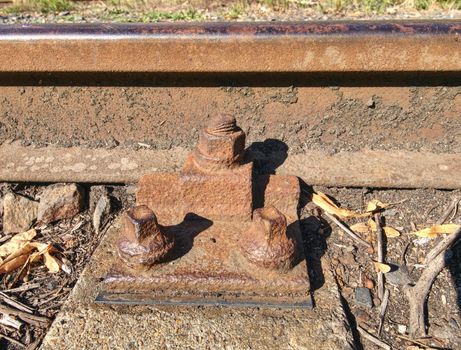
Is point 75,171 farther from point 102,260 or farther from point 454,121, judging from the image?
point 454,121

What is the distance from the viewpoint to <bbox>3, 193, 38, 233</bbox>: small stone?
2.29 metres

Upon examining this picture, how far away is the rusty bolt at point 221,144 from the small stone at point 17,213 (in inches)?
42.0

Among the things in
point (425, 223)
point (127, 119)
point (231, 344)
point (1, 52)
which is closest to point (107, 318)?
point (231, 344)

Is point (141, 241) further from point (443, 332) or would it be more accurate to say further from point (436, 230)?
point (436, 230)

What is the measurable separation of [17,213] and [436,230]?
2.21 metres

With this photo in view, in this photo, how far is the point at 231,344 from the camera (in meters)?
1.61

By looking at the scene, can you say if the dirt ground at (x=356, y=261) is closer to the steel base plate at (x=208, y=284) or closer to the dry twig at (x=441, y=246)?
the dry twig at (x=441, y=246)

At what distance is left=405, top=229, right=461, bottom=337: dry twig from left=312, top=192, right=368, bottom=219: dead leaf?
0.42m

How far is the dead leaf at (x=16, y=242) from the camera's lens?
2.13 m

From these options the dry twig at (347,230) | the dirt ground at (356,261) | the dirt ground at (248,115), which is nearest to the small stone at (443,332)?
the dirt ground at (356,261)

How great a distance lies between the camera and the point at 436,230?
7.09ft

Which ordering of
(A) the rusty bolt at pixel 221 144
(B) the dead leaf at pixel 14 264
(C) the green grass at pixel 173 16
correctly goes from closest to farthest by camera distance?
(A) the rusty bolt at pixel 221 144, (B) the dead leaf at pixel 14 264, (C) the green grass at pixel 173 16

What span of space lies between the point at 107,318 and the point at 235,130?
95 centimetres

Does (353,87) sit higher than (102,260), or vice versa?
(353,87)
